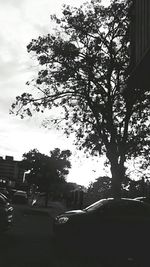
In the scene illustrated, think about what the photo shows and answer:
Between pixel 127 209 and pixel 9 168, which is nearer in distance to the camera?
pixel 127 209

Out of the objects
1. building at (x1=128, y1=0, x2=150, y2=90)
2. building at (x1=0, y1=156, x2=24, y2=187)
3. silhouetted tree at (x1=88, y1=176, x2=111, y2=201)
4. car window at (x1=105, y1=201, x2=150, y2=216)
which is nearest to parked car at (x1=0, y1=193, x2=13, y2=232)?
car window at (x1=105, y1=201, x2=150, y2=216)

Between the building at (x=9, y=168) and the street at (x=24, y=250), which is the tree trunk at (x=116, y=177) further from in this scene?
the building at (x=9, y=168)

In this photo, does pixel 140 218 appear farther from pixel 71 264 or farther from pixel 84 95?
pixel 84 95

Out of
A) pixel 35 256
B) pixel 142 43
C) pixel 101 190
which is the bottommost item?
pixel 35 256

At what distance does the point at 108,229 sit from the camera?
9.97 meters

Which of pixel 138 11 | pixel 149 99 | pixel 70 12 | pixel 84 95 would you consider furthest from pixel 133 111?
pixel 138 11

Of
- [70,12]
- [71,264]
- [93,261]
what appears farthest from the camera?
[70,12]

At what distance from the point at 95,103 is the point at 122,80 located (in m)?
2.56

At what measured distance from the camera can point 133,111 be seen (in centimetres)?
2809

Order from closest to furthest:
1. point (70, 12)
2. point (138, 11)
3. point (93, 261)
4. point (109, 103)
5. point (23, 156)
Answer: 1. point (93, 261)
2. point (138, 11)
3. point (109, 103)
4. point (70, 12)
5. point (23, 156)

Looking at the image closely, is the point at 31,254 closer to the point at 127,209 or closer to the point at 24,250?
the point at 24,250

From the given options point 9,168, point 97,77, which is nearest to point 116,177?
point 97,77

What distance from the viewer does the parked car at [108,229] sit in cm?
980

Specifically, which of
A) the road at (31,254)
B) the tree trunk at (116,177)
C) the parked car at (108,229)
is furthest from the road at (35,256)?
the tree trunk at (116,177)
